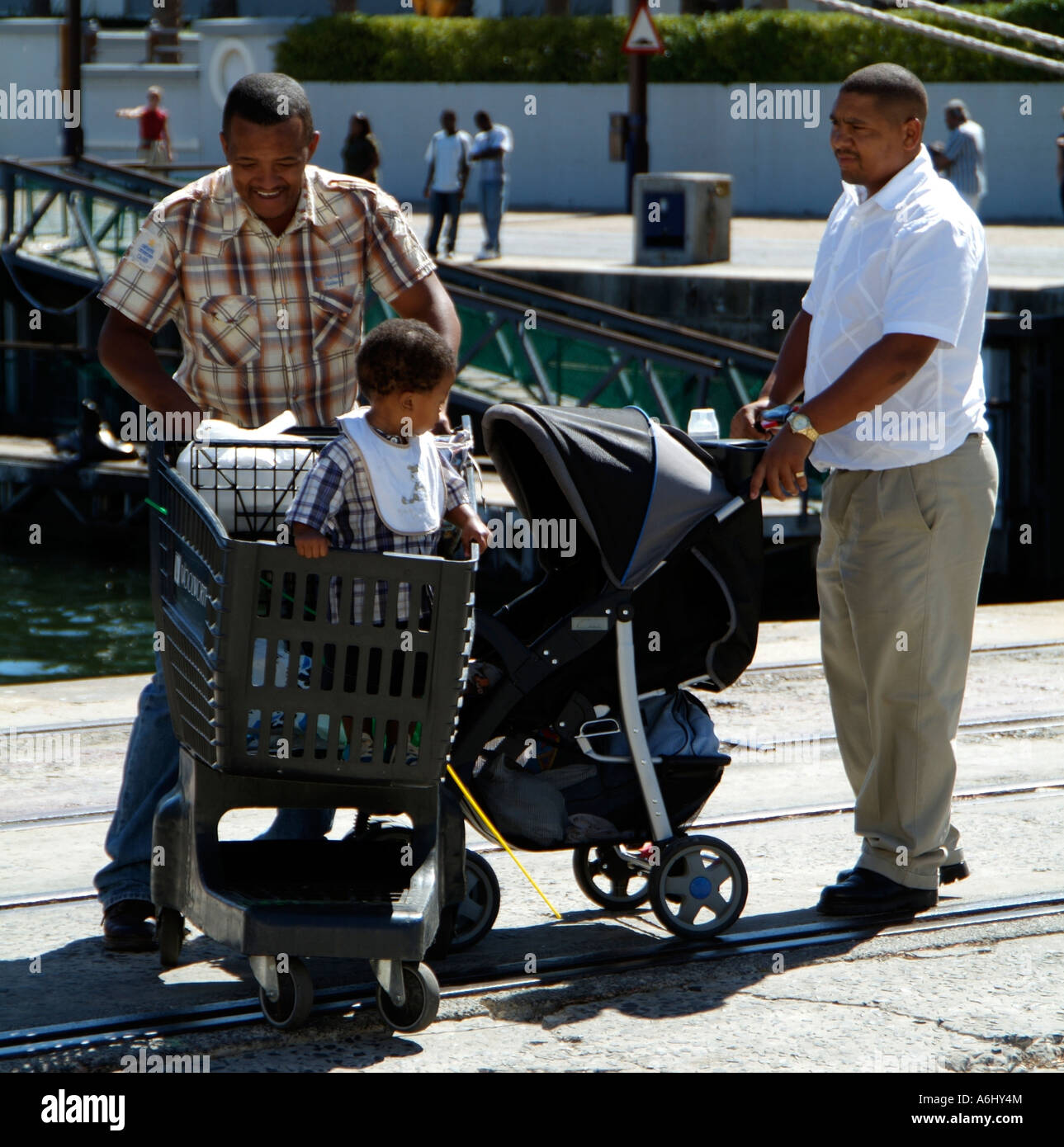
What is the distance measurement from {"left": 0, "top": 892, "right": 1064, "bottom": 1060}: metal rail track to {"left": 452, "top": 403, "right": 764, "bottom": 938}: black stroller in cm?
9

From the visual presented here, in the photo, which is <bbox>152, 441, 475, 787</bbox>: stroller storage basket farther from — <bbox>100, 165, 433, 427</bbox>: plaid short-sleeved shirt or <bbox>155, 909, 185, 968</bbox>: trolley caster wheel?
<bbox>100, 165, 433, 427</bbox>: plaid short-sleeved shirt

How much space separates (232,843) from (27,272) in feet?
56.6

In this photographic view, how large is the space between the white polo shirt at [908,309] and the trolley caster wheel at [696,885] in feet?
3.30

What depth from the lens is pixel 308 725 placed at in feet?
11.7

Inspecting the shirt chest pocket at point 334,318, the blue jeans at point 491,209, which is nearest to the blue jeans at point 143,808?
the shirt chest pocket at point 334,318

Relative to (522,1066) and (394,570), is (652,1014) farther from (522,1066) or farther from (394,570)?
(394,570)

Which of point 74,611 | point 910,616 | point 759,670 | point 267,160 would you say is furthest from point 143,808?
point 74,611

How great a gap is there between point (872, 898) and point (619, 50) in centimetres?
2640

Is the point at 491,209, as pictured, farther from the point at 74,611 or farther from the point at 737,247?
the point at 74,611

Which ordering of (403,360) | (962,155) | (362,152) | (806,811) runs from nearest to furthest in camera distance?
1. (403,360)
2. (806,811)
3. (962,155)
4. (362,152)

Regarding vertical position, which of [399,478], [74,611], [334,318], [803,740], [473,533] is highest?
[334,318]

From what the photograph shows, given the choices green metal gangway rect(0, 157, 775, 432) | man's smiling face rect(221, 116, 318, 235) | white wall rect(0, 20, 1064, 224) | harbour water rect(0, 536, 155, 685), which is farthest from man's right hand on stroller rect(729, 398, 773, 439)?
white wall rect(0, 20, 1064, 224)

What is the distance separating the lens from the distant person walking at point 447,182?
21109 millimetres

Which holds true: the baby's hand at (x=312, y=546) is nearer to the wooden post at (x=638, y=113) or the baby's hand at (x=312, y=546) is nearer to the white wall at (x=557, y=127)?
the wooden post at (x=638, y=113)
